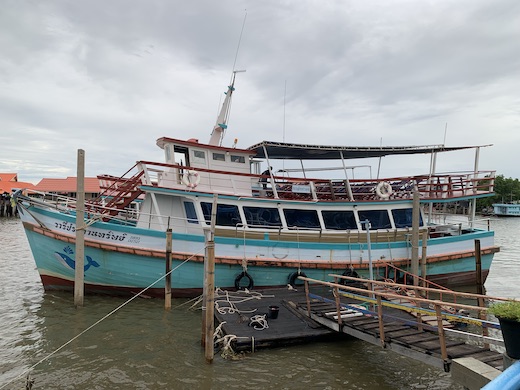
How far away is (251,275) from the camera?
11734 millimetres

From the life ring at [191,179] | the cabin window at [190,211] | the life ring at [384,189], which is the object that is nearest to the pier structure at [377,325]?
the cabin window at [190,211]

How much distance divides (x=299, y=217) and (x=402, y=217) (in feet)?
14.1

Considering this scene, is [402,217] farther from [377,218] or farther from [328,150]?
[328,150]

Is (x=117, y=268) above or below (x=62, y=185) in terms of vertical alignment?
below

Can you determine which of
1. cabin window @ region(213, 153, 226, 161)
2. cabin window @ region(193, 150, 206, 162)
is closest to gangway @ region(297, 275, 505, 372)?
cabin window @ region(213, 153, 226, 161)

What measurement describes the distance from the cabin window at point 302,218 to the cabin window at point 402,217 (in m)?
3.23

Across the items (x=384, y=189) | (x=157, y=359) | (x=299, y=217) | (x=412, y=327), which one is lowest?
(x=157, y=359)

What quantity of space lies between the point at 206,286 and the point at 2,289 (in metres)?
9.74

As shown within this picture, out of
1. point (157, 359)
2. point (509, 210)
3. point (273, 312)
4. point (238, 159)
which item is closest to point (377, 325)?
point (273, 312)

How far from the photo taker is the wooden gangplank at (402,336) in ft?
19.8

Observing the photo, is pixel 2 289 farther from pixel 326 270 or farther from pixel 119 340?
pixel 326 270

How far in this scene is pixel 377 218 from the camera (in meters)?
13.8

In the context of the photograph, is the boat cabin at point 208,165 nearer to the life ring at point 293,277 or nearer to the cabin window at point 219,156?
the cabin window at point 219,156

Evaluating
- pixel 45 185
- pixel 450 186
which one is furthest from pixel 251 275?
pixel 45 185
